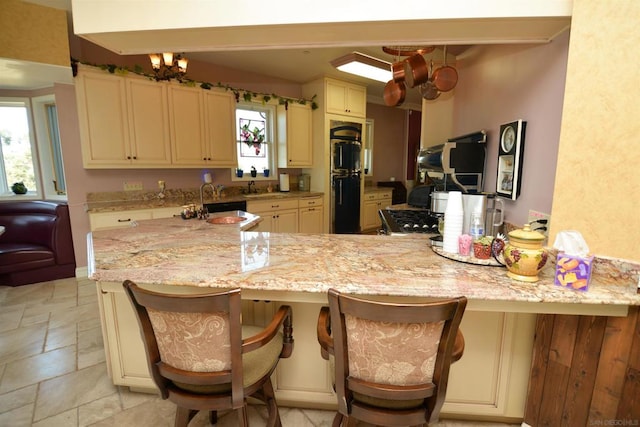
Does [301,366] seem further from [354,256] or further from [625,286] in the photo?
[625,286]

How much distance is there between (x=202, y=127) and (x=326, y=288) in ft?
11.6

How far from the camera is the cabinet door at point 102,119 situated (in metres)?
3.26

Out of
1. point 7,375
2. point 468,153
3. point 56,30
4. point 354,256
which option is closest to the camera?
point 354,256

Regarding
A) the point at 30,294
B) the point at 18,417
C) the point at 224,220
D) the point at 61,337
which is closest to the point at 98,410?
the point at 18,417

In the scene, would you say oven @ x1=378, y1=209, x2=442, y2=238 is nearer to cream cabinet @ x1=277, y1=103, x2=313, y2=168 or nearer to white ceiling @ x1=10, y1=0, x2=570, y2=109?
white ceiling @ x1=10, y1=0, x2=570, y2=109

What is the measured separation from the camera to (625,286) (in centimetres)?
118

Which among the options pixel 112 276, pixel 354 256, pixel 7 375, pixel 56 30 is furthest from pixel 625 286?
pixel 56 30

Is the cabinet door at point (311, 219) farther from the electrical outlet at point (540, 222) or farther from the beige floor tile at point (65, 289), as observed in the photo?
the electrical outlet at point (540, 222)

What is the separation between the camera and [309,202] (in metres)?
4.86

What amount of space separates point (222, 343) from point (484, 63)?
2.84 metres

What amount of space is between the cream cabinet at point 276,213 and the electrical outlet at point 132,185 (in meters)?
1.37

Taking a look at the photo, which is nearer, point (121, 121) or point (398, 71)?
point (398, 71)

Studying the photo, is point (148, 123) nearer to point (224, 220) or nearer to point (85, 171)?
point (85, 171)

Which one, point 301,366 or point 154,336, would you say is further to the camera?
point 301,366
